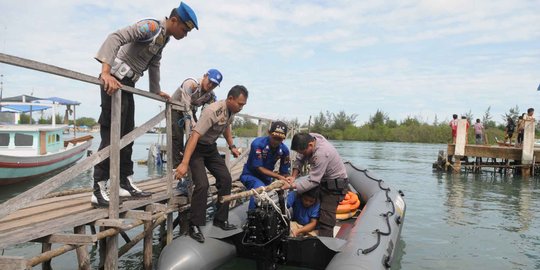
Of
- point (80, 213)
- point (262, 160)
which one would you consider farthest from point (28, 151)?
point (80, 213)

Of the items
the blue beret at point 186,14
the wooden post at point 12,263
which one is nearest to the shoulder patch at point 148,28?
the blue beret at point 186,14

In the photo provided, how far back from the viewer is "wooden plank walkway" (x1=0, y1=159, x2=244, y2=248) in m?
3.78

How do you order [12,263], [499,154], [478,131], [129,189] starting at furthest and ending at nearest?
[478,131]
[499,154]
[129,189]
[12,263]

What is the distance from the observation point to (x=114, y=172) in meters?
4.51

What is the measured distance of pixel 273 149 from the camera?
679cm

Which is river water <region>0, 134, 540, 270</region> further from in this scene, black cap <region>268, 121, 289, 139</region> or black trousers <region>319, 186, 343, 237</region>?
black cap <region>268, 121, 289, 139</region>

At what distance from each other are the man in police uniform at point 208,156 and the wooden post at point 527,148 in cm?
1853

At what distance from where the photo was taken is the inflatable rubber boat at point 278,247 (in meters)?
4.85

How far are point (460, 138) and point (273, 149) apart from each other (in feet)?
56.6

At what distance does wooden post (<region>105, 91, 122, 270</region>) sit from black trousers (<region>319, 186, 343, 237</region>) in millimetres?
2692

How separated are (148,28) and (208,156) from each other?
184 centimetres

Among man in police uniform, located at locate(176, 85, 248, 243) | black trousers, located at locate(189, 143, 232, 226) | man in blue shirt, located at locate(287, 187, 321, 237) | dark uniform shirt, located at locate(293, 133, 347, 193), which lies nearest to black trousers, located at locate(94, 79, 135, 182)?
man in police uniform, located at locate(176, 85, 248, 243)

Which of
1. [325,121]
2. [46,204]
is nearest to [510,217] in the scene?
[46,204]

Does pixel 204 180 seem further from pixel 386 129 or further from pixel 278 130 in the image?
pixel 386 129
